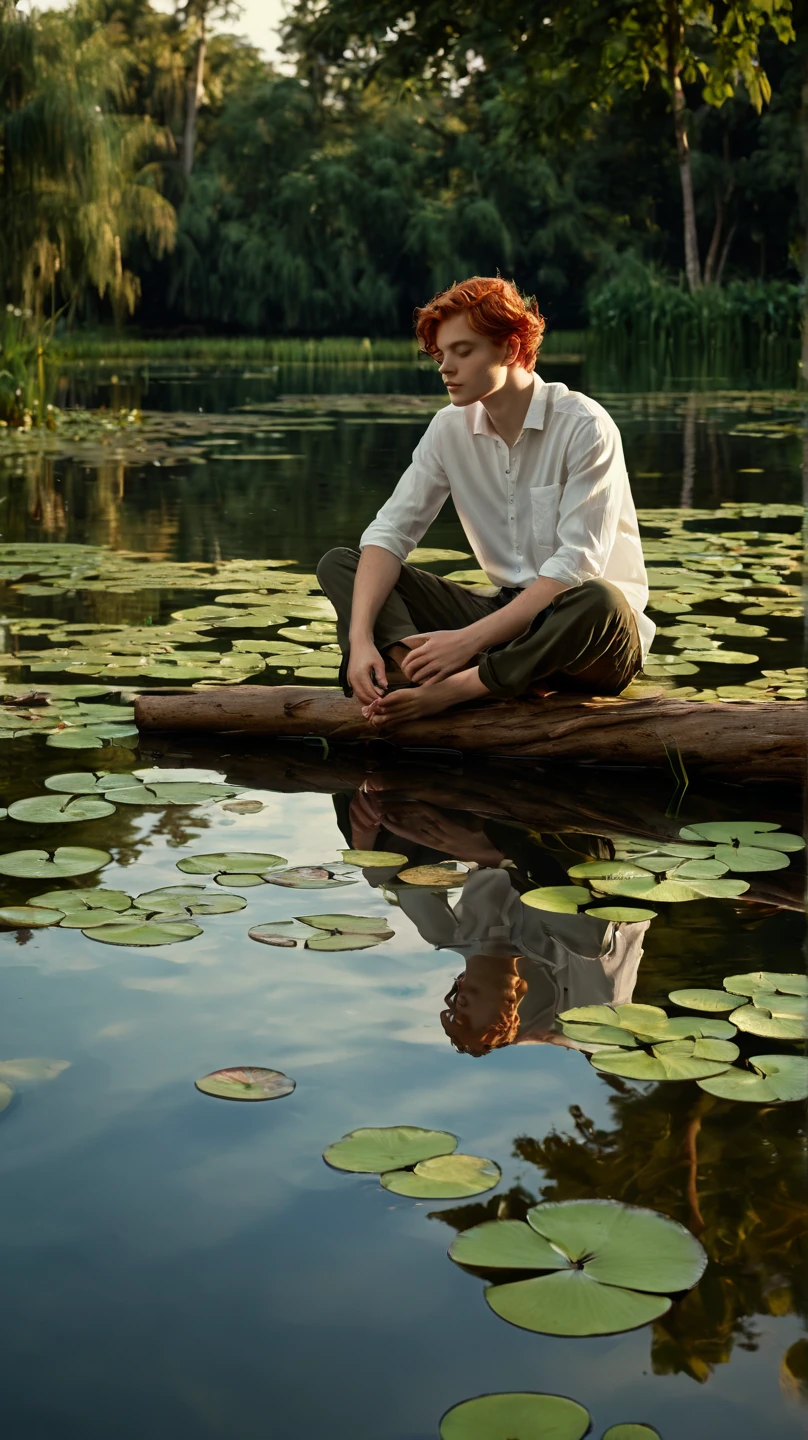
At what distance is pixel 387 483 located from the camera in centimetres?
806

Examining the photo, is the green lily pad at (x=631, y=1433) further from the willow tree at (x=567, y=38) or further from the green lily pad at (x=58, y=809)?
the willow tree at (x=567, y=38)

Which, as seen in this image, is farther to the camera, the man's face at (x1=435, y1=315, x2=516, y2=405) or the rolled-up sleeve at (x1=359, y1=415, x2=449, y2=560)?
the rolled-up sleeve at (x1=359, y1=415, x2=449, y2=560)

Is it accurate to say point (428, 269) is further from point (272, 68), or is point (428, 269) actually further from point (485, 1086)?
point (485, 1086)

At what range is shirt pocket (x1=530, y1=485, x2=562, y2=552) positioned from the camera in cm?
285

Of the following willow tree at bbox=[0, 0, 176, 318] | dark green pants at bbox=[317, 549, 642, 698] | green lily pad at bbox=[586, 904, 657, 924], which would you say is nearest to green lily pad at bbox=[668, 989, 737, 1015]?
green lily pad at bbox=[586, 904, 657, 924]

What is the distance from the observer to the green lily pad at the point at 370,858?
2.39 metres

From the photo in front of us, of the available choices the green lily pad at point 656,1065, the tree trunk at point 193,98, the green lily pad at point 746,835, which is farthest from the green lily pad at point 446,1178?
the tree trunk at point 193,98

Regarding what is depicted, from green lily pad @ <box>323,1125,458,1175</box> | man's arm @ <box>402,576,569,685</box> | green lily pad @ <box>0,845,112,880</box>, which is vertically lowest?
green lily pad @ <box>323,1125,458,1175</box>

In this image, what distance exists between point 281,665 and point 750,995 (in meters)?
1.91

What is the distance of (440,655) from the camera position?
9.18 feet

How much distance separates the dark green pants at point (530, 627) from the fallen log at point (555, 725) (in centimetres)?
7

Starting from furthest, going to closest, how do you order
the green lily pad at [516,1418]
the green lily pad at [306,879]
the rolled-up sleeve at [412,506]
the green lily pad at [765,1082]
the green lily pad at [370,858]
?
the rolled-up sleeve at [412,506] → the green lily pad at [370,858] → the green lily pad at [306,879] → the green lily pad at [765,1082] → the green lily pad at [516,1418]

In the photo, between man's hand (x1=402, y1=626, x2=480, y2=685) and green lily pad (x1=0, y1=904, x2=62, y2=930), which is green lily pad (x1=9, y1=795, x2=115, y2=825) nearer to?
green lily pad (x1=0, y1=904, x2=62, y2=930)

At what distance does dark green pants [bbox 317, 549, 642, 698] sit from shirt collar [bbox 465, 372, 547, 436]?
0.33 meters
